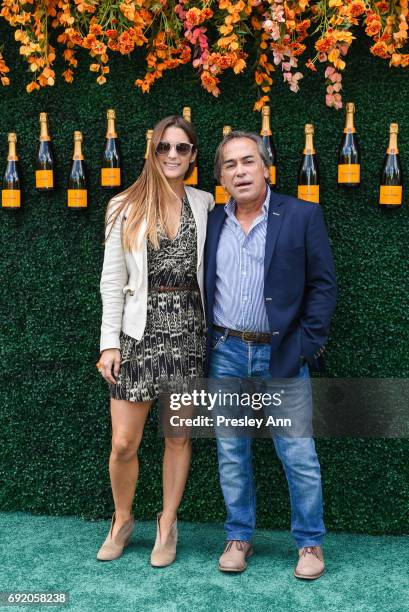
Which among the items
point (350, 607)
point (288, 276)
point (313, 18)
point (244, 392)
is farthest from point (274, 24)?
point (350, 607)

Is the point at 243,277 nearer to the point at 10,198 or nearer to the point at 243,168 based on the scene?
the point at 243,168

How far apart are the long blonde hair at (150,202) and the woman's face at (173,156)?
0.01 m

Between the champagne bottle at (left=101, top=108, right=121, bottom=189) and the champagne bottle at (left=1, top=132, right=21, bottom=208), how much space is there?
41 cm

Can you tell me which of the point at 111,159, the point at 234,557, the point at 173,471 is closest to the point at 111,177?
the point at 111,159

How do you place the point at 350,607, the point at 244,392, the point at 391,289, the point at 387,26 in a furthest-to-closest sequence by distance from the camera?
the point at 391,289 → the point at 387,26 → the point at 244,392 → the point at 350,607

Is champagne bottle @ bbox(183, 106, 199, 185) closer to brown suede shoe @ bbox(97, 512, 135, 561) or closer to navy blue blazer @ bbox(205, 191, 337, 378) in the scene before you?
navy blue blazer @ bbox(205, 191, 337, 378)

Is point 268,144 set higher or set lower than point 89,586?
higher

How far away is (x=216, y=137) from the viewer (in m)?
3.14

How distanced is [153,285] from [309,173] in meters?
0.94

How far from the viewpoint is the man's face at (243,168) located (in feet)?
8.14

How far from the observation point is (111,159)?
317 centimetres

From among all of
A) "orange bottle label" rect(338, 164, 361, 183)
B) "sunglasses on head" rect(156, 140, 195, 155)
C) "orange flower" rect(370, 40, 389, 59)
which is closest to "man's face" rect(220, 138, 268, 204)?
"sunglasses on head" rect(156, 140, 195, 155)

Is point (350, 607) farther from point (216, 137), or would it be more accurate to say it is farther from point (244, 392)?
point (216, 137)

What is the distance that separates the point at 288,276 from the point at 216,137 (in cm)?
94
